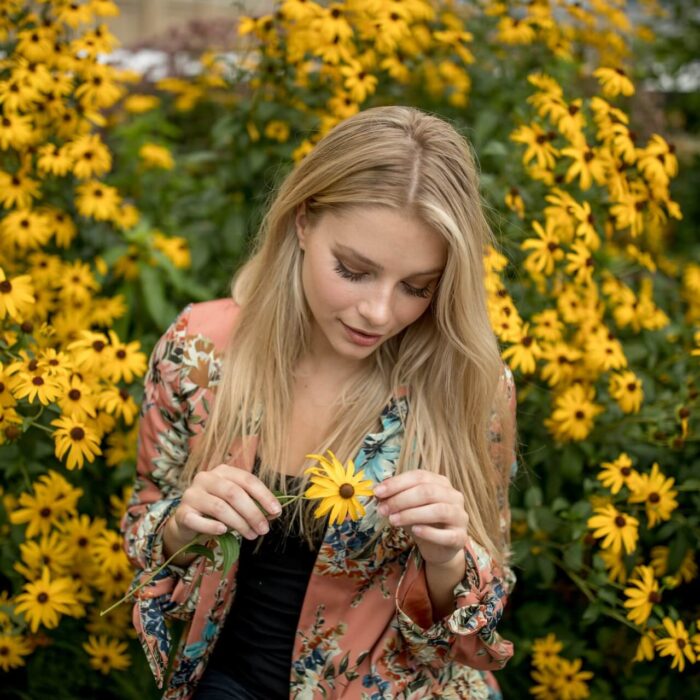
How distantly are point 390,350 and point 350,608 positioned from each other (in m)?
0.44

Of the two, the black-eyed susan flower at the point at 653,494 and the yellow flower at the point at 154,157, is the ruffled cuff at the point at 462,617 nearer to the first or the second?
the black-eyed susan flower at the point at 653,494

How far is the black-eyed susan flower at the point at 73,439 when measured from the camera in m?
1.54

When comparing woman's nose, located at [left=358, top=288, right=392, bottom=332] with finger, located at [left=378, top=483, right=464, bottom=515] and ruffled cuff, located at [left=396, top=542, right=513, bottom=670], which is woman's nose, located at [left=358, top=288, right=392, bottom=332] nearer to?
finger, located at [left=378, top=483, right=464, bottom=515]

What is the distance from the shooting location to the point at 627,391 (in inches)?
75.5

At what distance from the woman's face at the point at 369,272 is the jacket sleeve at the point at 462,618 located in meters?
0.37

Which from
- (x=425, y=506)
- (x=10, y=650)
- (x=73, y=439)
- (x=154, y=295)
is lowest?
(x=10, y=650)

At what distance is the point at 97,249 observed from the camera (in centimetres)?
226

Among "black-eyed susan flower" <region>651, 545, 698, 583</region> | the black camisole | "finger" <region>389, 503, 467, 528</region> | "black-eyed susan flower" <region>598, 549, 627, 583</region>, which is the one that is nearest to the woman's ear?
the black camisole

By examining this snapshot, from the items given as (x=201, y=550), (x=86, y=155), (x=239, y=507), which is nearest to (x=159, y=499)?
(x=201, y=550)

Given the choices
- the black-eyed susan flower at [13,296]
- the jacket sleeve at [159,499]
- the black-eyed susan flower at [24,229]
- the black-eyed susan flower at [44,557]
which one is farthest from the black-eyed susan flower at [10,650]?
the black-eyed susan flower at [24,229]

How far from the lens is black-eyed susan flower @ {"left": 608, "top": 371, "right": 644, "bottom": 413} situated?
1912mm

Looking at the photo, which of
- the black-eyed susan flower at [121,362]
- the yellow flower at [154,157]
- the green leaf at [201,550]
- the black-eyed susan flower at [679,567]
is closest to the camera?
the green leaf at [201,550]

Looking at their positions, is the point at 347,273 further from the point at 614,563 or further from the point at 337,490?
the point at 614,563

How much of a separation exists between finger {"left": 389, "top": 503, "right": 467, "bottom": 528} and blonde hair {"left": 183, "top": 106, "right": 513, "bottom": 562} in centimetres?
23
